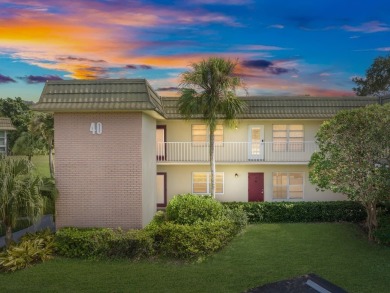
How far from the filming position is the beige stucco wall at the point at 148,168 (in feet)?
53.6

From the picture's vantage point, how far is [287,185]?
23.8 metres

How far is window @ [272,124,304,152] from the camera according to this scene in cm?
2369

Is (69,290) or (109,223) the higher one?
(109,223)

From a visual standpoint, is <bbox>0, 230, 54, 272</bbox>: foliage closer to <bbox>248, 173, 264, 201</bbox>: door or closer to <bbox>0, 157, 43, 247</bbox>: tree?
<bbox>0, 157, 43, 247</bbox>: tree

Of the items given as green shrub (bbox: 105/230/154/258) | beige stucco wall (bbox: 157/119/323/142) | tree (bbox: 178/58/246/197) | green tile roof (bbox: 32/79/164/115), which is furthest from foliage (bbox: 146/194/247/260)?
beige stucco wall (bbox: 157/119/323/142)

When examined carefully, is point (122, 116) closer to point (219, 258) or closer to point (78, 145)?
point (78, 145)

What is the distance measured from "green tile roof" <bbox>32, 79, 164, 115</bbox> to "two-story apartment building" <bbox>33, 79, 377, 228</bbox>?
0.13 ft

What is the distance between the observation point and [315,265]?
1346cm

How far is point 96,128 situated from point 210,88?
7142 millimetres

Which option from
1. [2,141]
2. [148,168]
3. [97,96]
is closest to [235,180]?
[148,168]

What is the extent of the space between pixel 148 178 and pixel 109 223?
2851 mm

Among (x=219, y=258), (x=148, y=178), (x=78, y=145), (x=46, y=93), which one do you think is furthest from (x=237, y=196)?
(x=46, y=93)

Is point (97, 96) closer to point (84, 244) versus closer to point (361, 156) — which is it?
point (84, 244)

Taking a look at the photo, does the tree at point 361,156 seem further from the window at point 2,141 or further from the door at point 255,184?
the window at point 2,141
